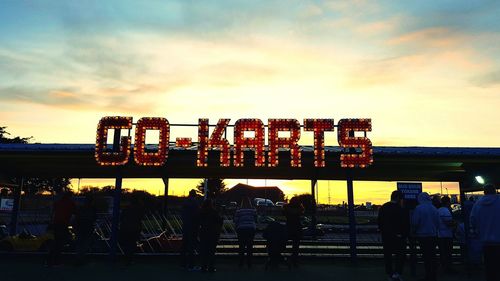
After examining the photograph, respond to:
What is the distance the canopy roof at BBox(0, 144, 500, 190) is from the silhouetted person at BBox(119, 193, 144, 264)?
3.06m

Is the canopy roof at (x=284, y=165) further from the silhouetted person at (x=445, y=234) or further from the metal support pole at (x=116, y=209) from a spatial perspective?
the silhouetted person at (x=445, y=234)

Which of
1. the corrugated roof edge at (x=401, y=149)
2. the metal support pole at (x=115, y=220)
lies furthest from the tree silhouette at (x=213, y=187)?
the corrugated roof edge at (x=401, y=149)

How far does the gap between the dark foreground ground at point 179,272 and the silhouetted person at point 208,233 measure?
375 millimetres

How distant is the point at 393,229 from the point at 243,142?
21.4ft

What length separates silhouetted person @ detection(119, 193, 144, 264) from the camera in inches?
463

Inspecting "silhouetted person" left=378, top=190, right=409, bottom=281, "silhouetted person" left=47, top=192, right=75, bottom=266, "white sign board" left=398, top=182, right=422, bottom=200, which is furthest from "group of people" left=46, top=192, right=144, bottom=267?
"white sign board" left=398, top=182, right=422, bottom=200

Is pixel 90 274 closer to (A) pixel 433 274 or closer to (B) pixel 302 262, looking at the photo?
(B) pixel 302 262

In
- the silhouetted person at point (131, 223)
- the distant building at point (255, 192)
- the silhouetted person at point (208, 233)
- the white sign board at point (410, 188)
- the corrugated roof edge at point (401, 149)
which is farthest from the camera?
the distant building at point (255, 192)

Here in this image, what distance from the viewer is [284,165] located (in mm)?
15703

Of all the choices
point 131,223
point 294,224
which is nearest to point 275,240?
point 294,224

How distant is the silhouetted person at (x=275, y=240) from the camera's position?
12.1 m

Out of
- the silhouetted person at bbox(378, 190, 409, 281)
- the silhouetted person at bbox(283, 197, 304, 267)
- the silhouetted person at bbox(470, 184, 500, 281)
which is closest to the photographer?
the silhouetted person at bbox(470, 184, 500, 281)

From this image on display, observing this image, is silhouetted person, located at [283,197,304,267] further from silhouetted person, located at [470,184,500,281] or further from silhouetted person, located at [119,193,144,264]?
silhouetted person, located at [470,184,500,281]

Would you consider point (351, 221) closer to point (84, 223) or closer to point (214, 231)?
point (214, 231)
